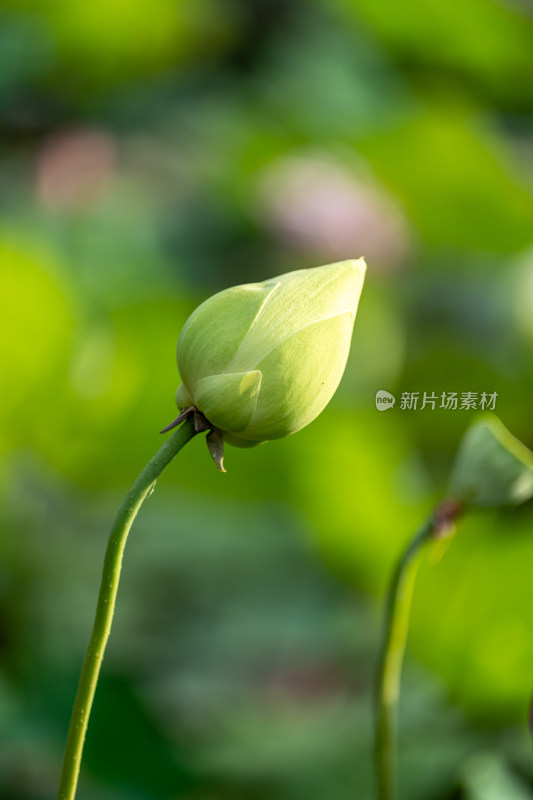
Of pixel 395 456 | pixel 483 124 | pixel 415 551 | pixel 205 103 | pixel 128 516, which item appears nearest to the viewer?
pixel 128 516

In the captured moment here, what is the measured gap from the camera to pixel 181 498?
757 millimetres

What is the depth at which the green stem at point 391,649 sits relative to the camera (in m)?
0.31

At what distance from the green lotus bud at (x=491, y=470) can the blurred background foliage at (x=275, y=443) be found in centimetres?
4

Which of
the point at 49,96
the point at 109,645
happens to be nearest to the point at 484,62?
the point at 49,96

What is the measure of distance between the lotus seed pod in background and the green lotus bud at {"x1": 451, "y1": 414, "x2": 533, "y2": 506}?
107 millimetres

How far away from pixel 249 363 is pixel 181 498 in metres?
0.53

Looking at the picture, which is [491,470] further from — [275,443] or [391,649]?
[275,443]

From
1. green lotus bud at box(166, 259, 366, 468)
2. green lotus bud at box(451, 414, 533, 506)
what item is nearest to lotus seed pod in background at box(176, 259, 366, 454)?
green lotus bud at box(166, 259, 366, 468)

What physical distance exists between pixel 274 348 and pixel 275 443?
438mm

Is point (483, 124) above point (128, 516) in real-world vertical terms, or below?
above

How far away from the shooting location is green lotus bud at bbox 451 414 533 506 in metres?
0.32

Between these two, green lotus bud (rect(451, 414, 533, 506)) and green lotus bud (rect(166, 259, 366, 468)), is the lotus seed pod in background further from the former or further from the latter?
green lotus bud (rect(451, 414, 533, 506))

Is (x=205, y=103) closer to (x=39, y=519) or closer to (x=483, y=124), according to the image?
(x=483, y=124)

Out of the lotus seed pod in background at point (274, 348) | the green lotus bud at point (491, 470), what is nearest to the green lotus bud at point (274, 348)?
the lotus seed pod in background at point (274, 348)
